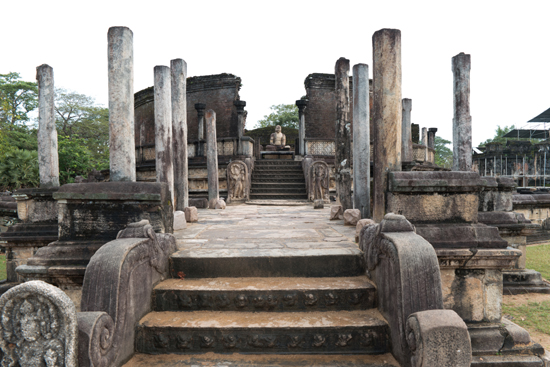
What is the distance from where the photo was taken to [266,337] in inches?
94.7

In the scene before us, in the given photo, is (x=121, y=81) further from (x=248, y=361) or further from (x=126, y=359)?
(x=248, y=361)

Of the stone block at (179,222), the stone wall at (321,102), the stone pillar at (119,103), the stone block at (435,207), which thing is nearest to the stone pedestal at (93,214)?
the stone pillar at (119,103)

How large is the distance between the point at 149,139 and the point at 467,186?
83.7ft

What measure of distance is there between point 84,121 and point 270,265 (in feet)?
118

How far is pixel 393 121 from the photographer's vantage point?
3637 mm

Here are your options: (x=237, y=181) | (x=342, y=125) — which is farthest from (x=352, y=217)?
(x=237, y=181)

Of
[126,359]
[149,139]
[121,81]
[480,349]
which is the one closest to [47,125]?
[121,81]

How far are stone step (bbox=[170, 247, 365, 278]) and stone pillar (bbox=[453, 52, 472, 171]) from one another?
544 centimetres

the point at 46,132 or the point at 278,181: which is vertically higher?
the point at 46,132

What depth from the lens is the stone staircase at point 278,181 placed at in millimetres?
11461

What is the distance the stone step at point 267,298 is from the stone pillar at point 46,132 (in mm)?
5290

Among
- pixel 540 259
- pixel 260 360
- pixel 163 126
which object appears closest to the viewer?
pixel 260 360

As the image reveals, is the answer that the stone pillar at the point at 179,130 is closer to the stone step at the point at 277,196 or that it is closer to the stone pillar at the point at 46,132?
the stone pillar at the point at 46,132

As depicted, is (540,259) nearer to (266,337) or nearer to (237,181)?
(266,337)
